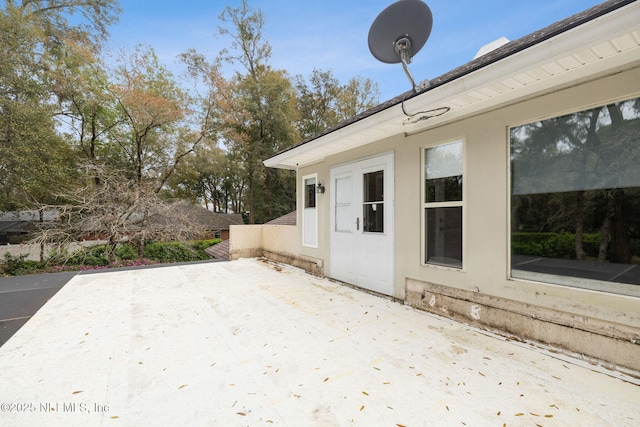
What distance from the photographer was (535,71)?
2.34 meters

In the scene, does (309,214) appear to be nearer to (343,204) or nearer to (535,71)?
(343,204)

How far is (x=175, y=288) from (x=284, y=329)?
2.85 metres

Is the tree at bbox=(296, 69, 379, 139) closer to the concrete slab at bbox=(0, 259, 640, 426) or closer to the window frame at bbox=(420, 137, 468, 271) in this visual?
the window frame at bbox=(420, 137, 468, 271)

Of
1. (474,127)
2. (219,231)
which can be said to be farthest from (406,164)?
(219,231)

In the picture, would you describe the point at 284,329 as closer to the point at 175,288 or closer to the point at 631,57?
the point at 175,288

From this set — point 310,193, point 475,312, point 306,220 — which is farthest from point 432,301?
point 310,193

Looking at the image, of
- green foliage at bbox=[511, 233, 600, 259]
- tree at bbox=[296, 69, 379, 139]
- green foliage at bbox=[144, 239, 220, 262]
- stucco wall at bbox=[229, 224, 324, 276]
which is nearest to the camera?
green foliage at bbox=[511, 233, 600, 259]

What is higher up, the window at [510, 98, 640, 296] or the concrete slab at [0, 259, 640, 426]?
the window at [510, 98, 640, 296]

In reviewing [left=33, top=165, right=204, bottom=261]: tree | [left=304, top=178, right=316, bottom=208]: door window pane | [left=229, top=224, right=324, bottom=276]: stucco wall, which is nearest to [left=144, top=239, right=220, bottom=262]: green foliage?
[left=33, top=165, right=204, bottom=261]: tree

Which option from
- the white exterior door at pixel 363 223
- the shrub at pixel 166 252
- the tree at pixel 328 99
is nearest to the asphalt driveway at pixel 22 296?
the white exterior door at pixel 363 223

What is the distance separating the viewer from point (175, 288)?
196 inches

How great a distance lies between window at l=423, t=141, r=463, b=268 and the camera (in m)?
3.49

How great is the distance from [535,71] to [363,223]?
3.16m

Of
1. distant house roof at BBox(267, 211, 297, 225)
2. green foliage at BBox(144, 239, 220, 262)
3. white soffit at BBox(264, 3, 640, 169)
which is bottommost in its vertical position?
green foliage at BBox(144, 239, 220, 262)
